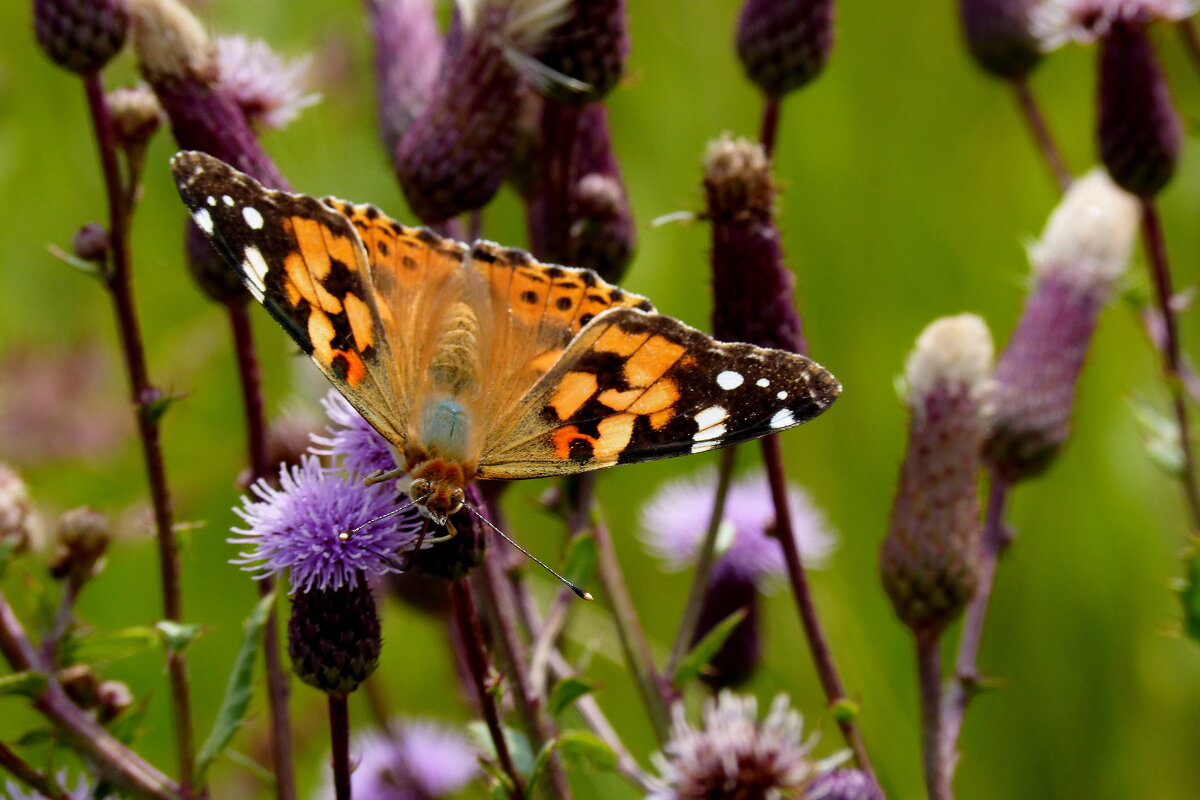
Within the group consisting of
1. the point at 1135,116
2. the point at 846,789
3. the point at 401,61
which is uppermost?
the point at 401,61

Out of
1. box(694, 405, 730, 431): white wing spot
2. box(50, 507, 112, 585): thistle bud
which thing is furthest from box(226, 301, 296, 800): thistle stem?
box(694, 405, 730, 431): white wing spot

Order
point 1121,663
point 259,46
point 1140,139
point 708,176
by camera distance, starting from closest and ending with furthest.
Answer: point 708,176
point 259,46
point 1140,139
point 1121,663

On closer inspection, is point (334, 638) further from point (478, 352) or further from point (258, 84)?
point (258, 84)

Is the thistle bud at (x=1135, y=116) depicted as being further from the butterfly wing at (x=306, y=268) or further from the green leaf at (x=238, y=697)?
the green leaf at (x=238, y=697)

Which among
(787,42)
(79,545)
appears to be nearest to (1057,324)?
(787,42)

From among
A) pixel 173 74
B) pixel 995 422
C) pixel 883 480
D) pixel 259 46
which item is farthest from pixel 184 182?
pixel 883 480

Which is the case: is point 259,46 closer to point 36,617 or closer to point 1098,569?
point 36,617

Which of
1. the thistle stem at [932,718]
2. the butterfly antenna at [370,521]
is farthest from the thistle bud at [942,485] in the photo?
the butterfly antenna at [370,521]
